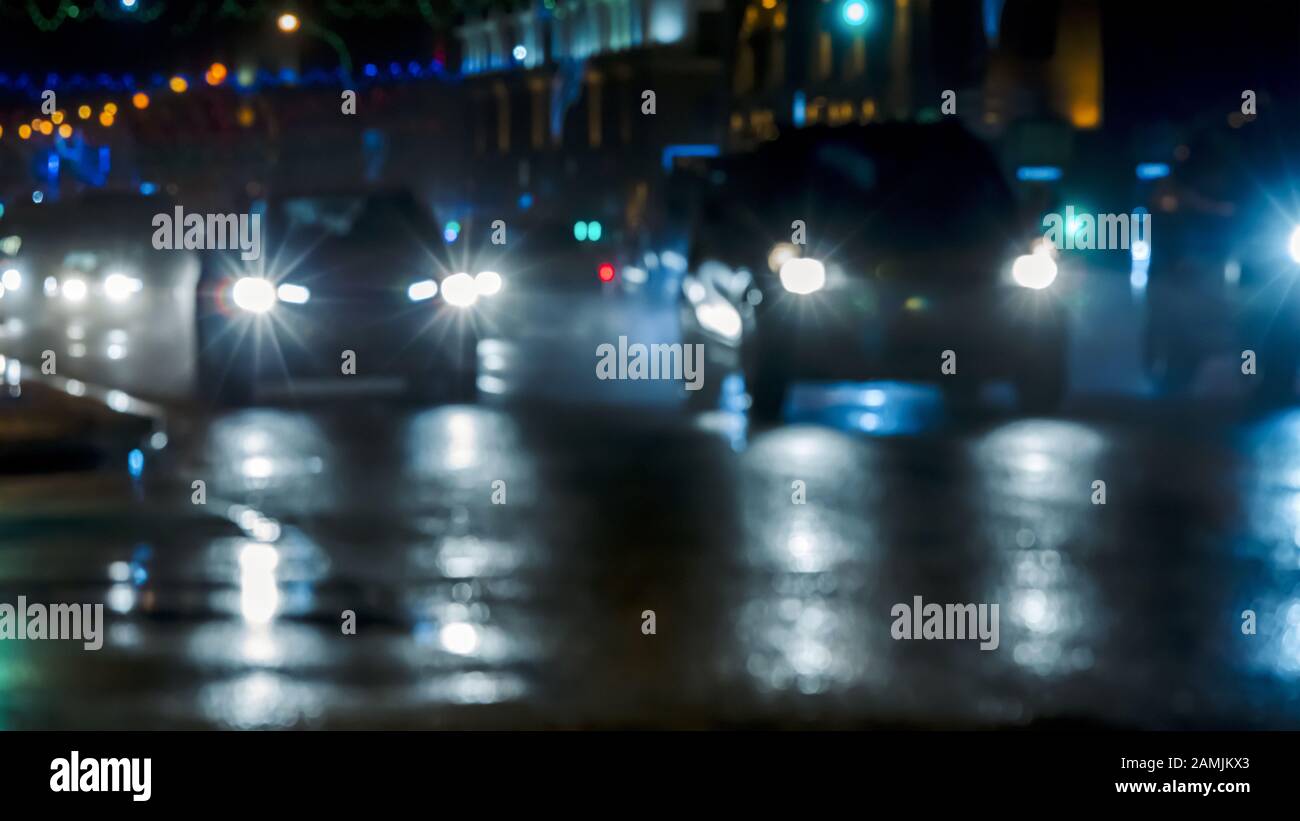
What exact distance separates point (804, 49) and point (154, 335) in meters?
30.1

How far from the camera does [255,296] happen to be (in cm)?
1852

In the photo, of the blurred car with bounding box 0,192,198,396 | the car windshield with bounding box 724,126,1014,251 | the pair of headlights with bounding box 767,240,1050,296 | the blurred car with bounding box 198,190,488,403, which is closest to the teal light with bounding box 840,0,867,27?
the blurred car with bounding box 0,192,198,396

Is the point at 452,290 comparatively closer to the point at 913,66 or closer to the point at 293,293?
the point at 293,293

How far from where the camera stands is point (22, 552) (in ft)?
32.3

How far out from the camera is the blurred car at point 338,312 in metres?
18.4

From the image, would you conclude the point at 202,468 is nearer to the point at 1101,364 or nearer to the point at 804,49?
the point at 1101,364

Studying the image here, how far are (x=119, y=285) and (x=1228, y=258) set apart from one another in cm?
3702

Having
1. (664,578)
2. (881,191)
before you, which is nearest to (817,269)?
(881,191)

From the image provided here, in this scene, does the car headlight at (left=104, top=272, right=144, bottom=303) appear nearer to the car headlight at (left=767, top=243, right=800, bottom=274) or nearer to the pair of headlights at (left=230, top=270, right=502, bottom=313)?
the pair of headlights at (left=230, top=270, right=502, bottom=313)

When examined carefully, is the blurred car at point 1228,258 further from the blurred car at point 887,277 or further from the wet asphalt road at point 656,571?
the blurred car at point 887,277

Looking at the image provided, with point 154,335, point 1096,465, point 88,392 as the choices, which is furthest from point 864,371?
point 154,335

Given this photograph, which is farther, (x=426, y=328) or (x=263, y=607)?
(x=426, y=328)

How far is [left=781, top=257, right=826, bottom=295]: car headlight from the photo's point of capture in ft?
53.3

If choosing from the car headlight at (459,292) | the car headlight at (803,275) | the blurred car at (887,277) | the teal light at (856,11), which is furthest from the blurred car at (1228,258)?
the teal light at (856,11)
